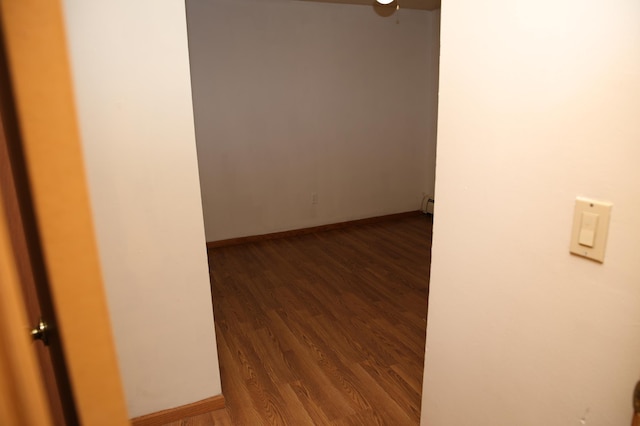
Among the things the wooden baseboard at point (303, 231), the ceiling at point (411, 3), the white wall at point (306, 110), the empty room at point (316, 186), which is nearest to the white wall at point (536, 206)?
the empty room at point (316, 186)

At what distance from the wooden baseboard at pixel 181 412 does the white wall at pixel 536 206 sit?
119cm

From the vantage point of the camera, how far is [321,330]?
275 centimetres

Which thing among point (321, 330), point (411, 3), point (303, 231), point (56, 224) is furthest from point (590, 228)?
point (411, 3)

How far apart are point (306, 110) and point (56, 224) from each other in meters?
4.22

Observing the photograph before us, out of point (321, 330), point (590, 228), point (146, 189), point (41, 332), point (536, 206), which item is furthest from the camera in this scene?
point (321, 330)

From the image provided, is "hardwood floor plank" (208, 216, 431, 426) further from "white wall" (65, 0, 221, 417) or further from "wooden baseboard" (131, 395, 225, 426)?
"white wall" (65, 0, 221, 417)

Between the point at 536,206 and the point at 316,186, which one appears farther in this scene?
the point at 316,186

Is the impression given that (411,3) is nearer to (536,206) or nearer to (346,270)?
(346,270)

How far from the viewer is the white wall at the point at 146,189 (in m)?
1.52

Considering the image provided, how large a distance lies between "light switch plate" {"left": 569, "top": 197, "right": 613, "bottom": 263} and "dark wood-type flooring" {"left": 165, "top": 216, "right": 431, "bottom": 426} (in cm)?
136

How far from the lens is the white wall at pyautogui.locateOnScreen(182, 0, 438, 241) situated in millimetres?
4023

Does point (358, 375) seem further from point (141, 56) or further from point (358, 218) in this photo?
point (358, 218)

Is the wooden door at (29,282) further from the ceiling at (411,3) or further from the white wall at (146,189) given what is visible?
the ceiling at (411,3)

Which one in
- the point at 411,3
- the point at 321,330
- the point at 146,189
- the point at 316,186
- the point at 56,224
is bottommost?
the point at 321,330
